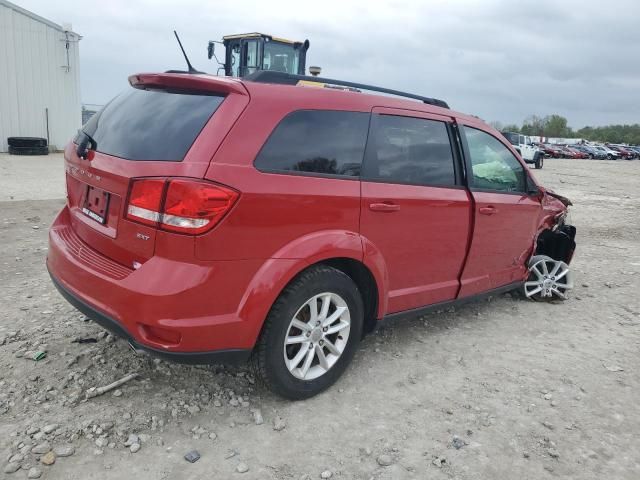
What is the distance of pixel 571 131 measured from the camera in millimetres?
103938

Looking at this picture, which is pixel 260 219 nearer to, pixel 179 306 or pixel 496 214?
pixel 179 306

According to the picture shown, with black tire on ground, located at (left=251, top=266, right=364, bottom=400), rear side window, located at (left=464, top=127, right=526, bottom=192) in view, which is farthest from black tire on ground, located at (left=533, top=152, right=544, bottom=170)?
black tire on ground, located at (left=251, top=266, right=364, bottom=400)

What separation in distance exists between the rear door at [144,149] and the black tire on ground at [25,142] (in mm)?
16989

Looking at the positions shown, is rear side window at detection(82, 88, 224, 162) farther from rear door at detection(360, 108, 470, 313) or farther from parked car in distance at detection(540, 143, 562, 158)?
parked car in distance at detection(540, 143, 562, 158)

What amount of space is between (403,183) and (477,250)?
105cm

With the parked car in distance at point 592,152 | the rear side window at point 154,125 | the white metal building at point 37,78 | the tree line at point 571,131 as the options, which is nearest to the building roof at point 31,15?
the white metal building at point 37,78

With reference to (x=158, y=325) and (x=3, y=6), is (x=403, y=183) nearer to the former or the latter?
(x=158, y=325)

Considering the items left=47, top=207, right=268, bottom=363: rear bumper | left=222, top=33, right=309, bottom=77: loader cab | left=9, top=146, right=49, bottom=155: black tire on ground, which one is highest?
left=222, top=33, right=309, bottom=77: loader cab

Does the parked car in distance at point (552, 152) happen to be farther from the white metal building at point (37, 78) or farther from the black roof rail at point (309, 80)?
the black roof rail at point (309, 80)

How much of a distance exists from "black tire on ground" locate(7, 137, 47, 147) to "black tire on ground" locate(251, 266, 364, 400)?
17950 mm

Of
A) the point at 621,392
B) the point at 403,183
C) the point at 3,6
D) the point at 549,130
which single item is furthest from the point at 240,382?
the point at 549,130

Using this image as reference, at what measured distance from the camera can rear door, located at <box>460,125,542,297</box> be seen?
3934 mm

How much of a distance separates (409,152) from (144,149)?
168 cm

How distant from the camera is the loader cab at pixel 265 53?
1420cm
